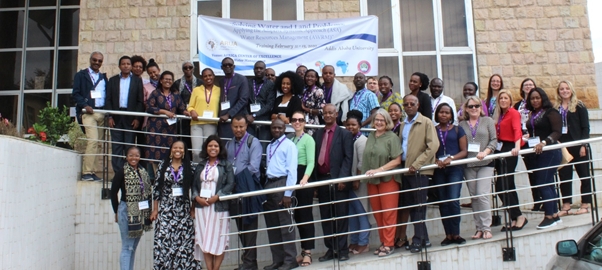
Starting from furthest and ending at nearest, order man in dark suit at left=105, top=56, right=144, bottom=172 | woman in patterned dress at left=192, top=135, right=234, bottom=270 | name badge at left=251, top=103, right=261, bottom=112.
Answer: name badge at left=251, top=103, right=261, bottom=112, man in dark suit at left=105, top=56, right=144, bottom=172, woman in patterned dress at left=192, top=135, right=234, bottom=270

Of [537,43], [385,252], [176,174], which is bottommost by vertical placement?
[385,252]

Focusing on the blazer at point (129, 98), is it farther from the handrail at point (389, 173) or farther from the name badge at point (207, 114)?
the handrail at point (389, 173)

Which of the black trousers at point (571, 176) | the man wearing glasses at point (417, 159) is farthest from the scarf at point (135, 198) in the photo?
the black trousers at point (571, 176)

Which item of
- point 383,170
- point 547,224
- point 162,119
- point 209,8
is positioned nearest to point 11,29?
point 209,8

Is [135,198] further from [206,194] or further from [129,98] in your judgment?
[129,98]

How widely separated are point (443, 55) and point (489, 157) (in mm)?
4172

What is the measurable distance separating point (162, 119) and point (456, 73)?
17.4 feet

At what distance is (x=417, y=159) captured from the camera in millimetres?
6383

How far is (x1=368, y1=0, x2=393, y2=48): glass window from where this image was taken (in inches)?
402

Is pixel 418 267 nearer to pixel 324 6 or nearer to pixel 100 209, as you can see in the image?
pixel 100 209

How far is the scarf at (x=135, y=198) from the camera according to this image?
22.0 ft

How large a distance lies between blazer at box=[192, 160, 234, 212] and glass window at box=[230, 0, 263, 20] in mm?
4327

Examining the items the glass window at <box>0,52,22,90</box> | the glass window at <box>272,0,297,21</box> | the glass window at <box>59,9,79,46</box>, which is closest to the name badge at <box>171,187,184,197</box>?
the glass window at <box>272,0,297,21</box>

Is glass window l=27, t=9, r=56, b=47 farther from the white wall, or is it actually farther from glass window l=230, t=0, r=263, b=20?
the white wall
